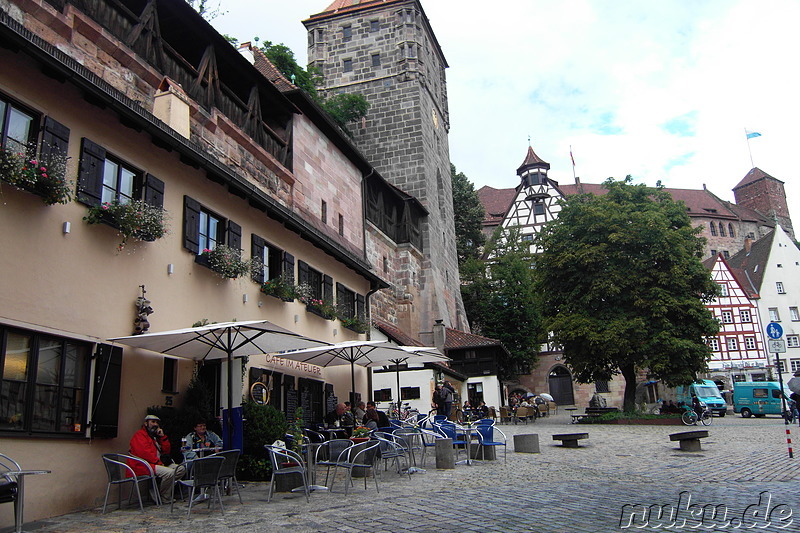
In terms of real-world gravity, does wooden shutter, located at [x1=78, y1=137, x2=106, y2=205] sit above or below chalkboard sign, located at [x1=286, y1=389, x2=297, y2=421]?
above

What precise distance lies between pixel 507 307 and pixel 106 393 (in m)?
39.2

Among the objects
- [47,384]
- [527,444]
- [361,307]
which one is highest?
[361,307]

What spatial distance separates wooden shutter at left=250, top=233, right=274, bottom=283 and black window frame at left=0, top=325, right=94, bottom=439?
468 centimetres

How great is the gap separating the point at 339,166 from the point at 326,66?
1730 cm

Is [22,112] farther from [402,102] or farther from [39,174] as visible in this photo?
[402,102]

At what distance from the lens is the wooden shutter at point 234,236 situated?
12.4m

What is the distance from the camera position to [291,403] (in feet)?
47.6

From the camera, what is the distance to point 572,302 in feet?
93.7

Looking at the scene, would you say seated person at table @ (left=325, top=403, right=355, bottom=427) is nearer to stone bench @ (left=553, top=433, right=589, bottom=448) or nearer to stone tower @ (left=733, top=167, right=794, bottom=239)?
stone bench @ (left=553, top=433, right=589, bottom=448)

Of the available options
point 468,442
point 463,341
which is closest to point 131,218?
point 468,442

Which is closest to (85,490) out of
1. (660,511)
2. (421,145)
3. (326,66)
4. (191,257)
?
(191,257)

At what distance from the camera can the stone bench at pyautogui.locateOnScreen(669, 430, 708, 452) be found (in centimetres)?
1442

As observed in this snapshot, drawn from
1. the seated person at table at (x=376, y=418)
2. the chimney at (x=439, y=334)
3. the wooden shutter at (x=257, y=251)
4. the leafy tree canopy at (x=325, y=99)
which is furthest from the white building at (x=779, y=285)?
the wooden shutter at (x=257, y=251)

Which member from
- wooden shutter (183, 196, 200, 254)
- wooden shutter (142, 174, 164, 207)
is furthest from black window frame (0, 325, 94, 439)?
wooden shutter (183, 196, 200, 254)
